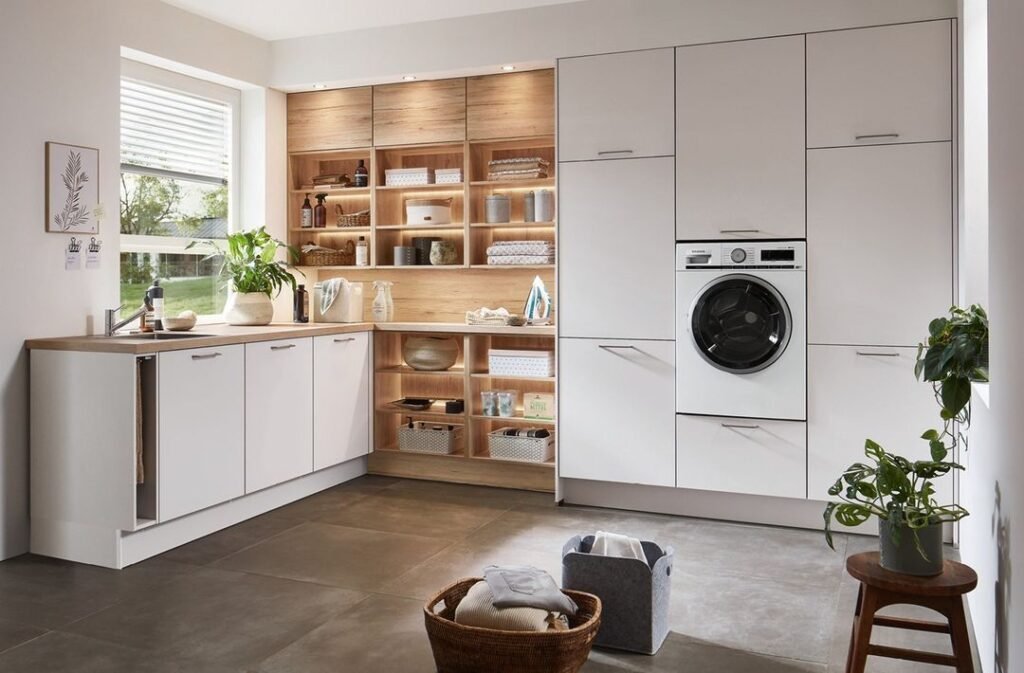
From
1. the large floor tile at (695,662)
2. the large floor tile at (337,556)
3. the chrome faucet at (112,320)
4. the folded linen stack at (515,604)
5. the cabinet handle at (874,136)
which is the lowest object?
the large floor tile at (695,662)

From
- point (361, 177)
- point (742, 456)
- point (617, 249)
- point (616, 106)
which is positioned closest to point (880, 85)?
point (616, 106)

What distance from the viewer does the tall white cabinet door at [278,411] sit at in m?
4.22

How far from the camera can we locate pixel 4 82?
3.65 m

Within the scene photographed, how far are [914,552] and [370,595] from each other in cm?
187

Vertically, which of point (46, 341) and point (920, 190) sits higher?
point (920, 190)

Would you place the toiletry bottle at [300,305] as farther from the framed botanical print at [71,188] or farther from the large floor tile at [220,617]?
the large floor tile at [220,617]

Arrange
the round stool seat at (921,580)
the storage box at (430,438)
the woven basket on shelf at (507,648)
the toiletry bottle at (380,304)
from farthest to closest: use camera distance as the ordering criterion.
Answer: the toiletry bottle at (380,304) < the storage box at (430,438) < the woven basket on shelf at (507,648) < the round stool seat at (921,580)

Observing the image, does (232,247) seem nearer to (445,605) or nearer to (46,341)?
(46,341)

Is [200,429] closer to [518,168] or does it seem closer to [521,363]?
[521,363]

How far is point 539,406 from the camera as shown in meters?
4.92

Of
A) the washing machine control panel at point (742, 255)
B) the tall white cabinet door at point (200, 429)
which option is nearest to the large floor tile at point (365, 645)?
the tall white cabinet door at point (200, 429)

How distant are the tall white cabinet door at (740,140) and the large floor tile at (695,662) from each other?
6.61ft

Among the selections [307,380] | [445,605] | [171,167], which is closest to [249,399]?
[307,380]

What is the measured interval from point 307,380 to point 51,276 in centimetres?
129
